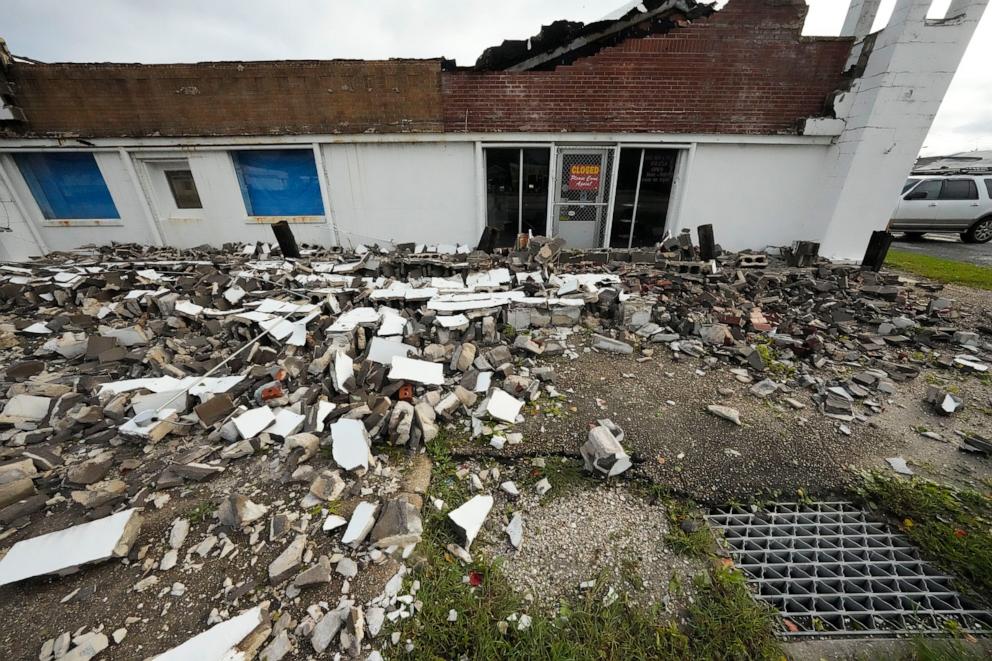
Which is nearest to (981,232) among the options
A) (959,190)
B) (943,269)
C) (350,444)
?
(959,190)

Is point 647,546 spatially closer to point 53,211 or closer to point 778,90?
point 778,90

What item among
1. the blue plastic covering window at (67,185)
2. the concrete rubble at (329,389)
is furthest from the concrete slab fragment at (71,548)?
the blue plastic covering window at (67,185)

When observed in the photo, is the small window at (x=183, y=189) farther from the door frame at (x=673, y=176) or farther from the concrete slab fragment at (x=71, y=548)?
the door frame at (x=673, y=176)

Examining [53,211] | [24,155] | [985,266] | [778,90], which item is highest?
[778,90]

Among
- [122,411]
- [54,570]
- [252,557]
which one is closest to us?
[54,570]

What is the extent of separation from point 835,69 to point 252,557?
11.1 m

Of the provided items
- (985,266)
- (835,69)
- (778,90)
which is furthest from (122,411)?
(985,266)

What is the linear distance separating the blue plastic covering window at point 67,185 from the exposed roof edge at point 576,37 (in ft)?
29.4

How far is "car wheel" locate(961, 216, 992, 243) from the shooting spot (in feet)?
32.1

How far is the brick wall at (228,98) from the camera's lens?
695 centimetres

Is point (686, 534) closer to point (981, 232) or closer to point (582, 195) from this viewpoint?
point (582, 195)

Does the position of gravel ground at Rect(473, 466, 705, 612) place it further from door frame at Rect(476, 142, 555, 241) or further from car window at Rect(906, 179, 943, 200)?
car window at Rect(906, 179, 943, 200)

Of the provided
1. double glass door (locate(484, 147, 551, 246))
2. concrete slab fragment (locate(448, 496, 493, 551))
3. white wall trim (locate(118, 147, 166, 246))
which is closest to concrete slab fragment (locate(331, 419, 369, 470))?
concrete slab fragment (locate(448, 496, 493, 551))

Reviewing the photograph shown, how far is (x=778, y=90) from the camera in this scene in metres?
6.79
